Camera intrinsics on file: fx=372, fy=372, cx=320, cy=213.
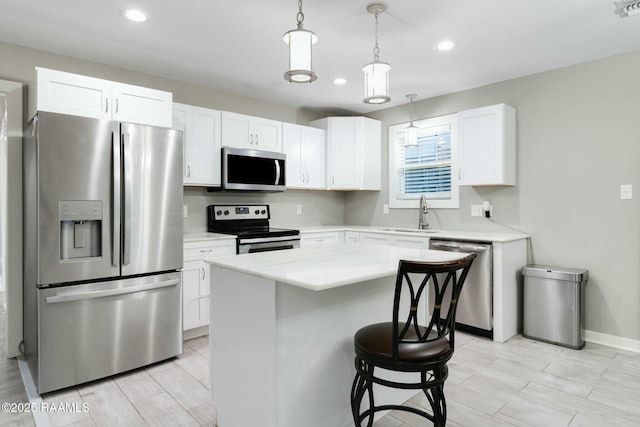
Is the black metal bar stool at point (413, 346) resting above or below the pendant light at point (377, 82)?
below

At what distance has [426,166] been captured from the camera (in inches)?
179

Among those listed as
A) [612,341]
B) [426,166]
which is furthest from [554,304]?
[426,166]

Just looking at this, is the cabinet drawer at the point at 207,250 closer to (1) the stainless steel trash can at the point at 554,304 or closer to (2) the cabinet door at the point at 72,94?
(2) the cabinet door at the point at 72,94

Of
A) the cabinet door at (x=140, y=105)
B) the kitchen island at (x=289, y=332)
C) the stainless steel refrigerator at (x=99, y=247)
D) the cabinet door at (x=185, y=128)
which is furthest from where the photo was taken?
the cabinet door at (x=185, y=128)

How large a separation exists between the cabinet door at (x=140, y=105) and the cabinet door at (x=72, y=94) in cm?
6

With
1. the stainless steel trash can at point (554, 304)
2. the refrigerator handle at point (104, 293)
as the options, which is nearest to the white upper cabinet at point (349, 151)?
the stainless steel trash can at point (554, 304)

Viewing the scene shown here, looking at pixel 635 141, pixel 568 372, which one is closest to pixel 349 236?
pixel 568 372

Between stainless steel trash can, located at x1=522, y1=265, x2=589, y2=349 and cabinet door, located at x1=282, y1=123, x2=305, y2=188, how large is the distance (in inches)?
102

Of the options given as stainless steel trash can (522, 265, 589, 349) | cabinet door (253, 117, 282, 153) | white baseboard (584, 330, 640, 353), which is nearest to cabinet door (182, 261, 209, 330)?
cabinet door (253, 117, 282, 153)

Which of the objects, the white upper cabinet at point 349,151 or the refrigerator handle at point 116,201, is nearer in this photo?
the refrigerator handle at point 116,201

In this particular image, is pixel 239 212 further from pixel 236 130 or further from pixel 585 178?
pixel 585 178

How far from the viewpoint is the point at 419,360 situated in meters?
1.54

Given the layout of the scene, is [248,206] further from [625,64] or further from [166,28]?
[625,64]

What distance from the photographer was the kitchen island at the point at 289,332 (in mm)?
1606
